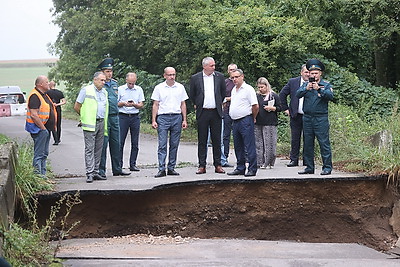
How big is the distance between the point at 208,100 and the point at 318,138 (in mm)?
2056

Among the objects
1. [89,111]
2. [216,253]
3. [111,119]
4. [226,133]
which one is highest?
[89,111]

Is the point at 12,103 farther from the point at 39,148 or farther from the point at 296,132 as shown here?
the point at 39,148

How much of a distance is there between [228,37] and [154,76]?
21.7ft

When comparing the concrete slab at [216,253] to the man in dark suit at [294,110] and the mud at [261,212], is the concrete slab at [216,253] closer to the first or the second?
the mud at [261,212]

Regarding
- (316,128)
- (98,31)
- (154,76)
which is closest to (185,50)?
(154,76)

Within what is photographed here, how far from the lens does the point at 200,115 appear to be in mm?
13188

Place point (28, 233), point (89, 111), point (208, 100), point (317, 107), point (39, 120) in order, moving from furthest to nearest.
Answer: point (208, 100), point (317, 107), point (89, 111), point (39, 120), point (28, 233)

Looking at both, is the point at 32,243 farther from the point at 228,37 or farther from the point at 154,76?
the point at 154,76

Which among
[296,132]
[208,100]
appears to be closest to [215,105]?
[208,100]

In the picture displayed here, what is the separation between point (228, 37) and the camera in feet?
73.0

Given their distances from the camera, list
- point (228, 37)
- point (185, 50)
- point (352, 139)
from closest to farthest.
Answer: point (352, 139) → point (228, 37) → point (185, 50)

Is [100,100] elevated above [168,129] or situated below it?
above

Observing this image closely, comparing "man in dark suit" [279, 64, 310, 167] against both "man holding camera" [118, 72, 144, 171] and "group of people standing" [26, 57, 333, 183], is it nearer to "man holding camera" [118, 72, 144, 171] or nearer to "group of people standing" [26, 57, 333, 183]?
"group of people standing" [26, 57, 333, 183]

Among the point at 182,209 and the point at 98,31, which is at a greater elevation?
the point at 98,31
